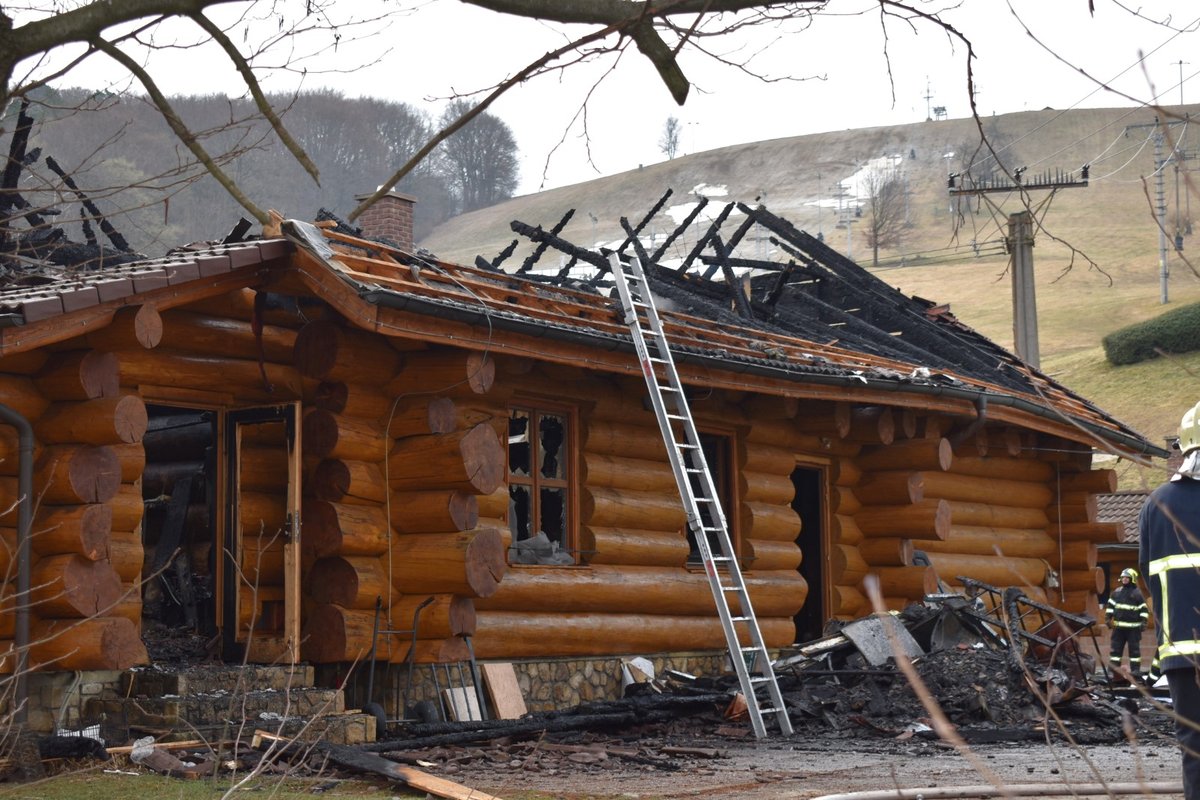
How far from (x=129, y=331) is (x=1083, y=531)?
46.1 feet

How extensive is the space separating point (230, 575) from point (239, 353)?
176 cm

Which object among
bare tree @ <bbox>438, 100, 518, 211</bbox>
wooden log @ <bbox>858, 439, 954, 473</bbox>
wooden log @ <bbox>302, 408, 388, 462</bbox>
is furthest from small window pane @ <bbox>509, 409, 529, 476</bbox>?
bare tree @ <bbox>438, 100, 518, 211</bbox>

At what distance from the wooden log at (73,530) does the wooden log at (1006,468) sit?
1065 centimetres

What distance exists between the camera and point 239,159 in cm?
1811

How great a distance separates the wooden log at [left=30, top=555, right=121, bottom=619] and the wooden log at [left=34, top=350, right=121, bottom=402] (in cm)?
109

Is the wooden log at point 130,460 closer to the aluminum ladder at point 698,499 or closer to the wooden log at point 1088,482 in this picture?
the aluminum ladder at point 698,499

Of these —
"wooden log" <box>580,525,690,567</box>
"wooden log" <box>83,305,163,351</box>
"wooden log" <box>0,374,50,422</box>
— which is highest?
"wooden log" <box>83,305,163,351</box>

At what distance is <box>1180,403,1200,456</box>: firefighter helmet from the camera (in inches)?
219

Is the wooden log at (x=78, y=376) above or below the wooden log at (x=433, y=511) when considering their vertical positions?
above

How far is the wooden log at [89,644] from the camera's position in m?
9.29

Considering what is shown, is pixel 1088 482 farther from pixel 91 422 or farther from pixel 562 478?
pixel 91 422

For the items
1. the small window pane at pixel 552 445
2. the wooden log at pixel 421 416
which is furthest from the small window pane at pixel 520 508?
the wooden log at pixel 421 416

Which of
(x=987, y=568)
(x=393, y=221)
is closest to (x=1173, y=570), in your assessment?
(x=987, y=568)

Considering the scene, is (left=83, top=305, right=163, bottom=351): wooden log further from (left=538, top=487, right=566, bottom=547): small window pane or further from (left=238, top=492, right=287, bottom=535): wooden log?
(left=538, top=487, right=566, bottom=547): small window pane
